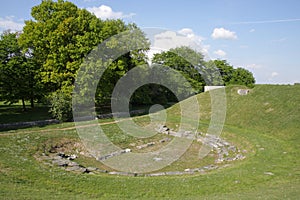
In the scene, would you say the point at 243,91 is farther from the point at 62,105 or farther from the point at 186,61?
the point at 186,61

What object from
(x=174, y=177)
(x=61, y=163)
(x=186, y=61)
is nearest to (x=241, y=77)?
(x=186, y=61)

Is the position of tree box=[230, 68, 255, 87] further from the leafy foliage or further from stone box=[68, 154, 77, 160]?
stone box=[68, 154, 77, 160]

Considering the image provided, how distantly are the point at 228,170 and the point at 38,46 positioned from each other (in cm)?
3072

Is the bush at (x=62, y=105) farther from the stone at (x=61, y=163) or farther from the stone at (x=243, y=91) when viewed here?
the stone at (x=243, y=91)

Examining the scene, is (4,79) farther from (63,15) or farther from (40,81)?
(63,15)

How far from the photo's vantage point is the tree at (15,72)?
36406mm

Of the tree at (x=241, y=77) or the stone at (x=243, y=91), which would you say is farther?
the tree at (x=241, y=77)

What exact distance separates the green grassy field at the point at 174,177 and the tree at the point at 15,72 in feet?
32.8

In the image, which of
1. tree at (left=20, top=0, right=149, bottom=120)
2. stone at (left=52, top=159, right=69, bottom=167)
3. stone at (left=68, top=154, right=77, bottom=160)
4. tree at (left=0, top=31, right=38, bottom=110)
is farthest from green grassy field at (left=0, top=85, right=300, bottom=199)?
tree at (left=0, top=31, right=38, bottom=110)

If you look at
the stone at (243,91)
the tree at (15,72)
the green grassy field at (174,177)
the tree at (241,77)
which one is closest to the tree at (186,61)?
the tree at (241,77)

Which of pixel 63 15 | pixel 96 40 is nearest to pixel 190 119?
pixel 96 40

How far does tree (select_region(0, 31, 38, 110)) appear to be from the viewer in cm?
3641

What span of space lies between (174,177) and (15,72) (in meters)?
29.6

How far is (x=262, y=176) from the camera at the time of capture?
1670 cm
